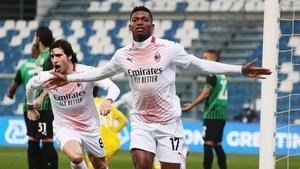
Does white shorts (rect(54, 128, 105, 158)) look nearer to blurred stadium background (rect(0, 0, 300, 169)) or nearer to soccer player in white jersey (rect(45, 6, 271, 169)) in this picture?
soccer player in white jersey (rect(45, 6, 271, 169))

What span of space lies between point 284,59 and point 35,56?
14011 mm

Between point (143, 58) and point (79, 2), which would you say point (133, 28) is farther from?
point (79, 2)

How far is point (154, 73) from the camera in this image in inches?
365

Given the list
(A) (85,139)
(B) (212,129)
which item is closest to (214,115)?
(B) (212,129)

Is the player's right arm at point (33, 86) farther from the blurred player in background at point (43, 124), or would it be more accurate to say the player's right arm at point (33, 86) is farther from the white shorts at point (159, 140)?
the white shorts at point (159, 140)

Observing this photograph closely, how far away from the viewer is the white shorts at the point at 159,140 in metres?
9.30

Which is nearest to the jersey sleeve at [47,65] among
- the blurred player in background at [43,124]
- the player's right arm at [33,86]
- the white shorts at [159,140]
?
the blurred player in background at [43,124]

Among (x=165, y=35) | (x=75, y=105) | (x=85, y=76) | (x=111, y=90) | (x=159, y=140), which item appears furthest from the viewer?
(x=165, y=35)

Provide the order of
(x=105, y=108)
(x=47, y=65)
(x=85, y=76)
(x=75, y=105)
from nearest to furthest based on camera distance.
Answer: (x=85, y=76) < (x=105, y=108) < (x=75, y=105) < (x=47, y=65)

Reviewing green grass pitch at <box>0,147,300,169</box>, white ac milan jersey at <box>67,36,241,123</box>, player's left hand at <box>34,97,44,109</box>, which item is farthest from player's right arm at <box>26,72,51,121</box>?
green grass pitch at <box>0,147,300,169</box>

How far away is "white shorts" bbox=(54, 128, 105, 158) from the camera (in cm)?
1077

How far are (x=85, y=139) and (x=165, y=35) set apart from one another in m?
18.5

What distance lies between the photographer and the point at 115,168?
648 inches

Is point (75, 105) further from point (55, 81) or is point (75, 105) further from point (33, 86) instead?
point (55, 81)
